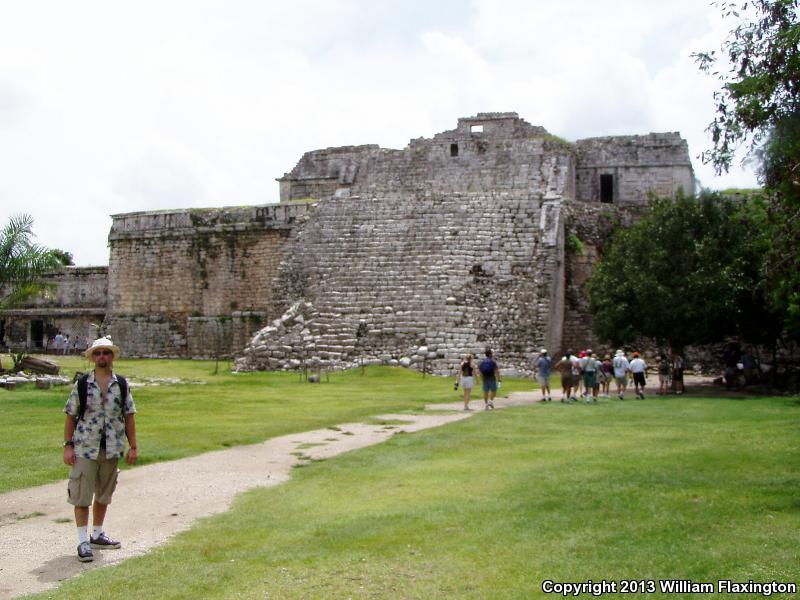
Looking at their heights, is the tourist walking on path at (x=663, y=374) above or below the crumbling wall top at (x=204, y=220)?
below

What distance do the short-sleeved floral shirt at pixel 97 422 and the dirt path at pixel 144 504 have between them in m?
0.70

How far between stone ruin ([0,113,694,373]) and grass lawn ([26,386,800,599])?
1202cm

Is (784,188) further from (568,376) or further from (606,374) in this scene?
(606,374)

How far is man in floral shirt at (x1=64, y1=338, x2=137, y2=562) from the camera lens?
686 centimetres

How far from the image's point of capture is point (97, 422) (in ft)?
22.9

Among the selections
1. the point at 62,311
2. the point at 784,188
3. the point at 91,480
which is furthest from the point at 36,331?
the point at 784,188

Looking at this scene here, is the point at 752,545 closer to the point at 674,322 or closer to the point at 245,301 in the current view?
the point at 674,322

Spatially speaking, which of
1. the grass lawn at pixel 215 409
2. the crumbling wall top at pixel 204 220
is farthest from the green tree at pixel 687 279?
the crumbling wall top at pixel 204 220

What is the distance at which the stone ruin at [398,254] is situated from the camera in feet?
76.8

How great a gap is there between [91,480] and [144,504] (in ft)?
4.77

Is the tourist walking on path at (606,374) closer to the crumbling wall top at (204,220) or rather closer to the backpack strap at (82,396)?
the crumbling wall top at (204,220)

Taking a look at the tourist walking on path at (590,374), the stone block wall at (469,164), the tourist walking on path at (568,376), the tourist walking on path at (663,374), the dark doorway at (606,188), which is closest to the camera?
the tourist walking on path at (568,376)

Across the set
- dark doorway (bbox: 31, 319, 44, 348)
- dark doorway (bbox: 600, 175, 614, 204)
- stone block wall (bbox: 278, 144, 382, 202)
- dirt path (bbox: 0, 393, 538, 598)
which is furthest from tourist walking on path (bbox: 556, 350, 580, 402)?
dark doorway (bbox: 31, 319, 44, 348)

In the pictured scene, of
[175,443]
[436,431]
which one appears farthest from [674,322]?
[175,443]
